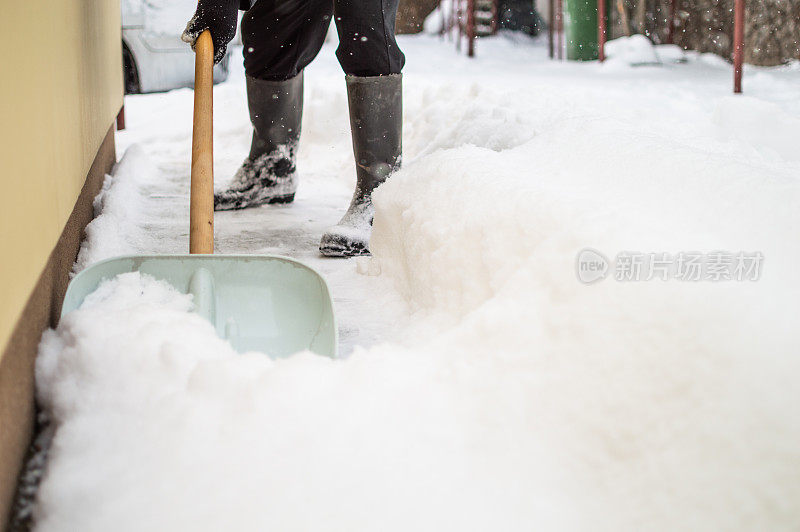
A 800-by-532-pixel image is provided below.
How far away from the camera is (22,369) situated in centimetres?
91

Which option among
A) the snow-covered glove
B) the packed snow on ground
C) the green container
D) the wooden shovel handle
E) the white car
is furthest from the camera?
the green container

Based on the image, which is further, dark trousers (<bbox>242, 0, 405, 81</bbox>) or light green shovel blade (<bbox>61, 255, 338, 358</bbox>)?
dark trousers (<bbox>242, 0, 405, 81</bbox>)

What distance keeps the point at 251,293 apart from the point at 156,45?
317 centimetres

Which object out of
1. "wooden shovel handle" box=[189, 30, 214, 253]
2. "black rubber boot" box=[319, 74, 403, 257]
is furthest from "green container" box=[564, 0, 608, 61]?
"wooden shovel handle" box=[189, 30, 214, 253]

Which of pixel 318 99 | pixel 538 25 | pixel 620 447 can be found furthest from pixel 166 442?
pixel 538 25

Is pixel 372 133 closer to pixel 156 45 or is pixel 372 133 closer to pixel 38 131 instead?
pixel 38 131

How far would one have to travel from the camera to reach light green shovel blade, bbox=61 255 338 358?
46.1 inches

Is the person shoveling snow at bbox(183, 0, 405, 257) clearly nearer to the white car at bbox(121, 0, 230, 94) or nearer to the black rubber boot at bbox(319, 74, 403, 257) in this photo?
the black rubber boot at bbox(319, 74, 403, 257)

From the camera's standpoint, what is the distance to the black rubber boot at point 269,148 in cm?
231

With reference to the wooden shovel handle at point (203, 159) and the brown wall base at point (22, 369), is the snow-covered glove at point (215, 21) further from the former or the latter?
the brown wall base at point (22, 369)

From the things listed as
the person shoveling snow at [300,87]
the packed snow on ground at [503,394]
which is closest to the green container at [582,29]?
the person shoveling snow at [300,87]

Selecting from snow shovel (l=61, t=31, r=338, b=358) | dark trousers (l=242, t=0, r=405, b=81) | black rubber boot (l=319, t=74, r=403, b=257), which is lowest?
snow shovel (l=61, t=31, r=338, b=358)

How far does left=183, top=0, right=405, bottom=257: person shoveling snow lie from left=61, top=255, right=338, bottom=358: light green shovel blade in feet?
1.90

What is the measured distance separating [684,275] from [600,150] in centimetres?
57
